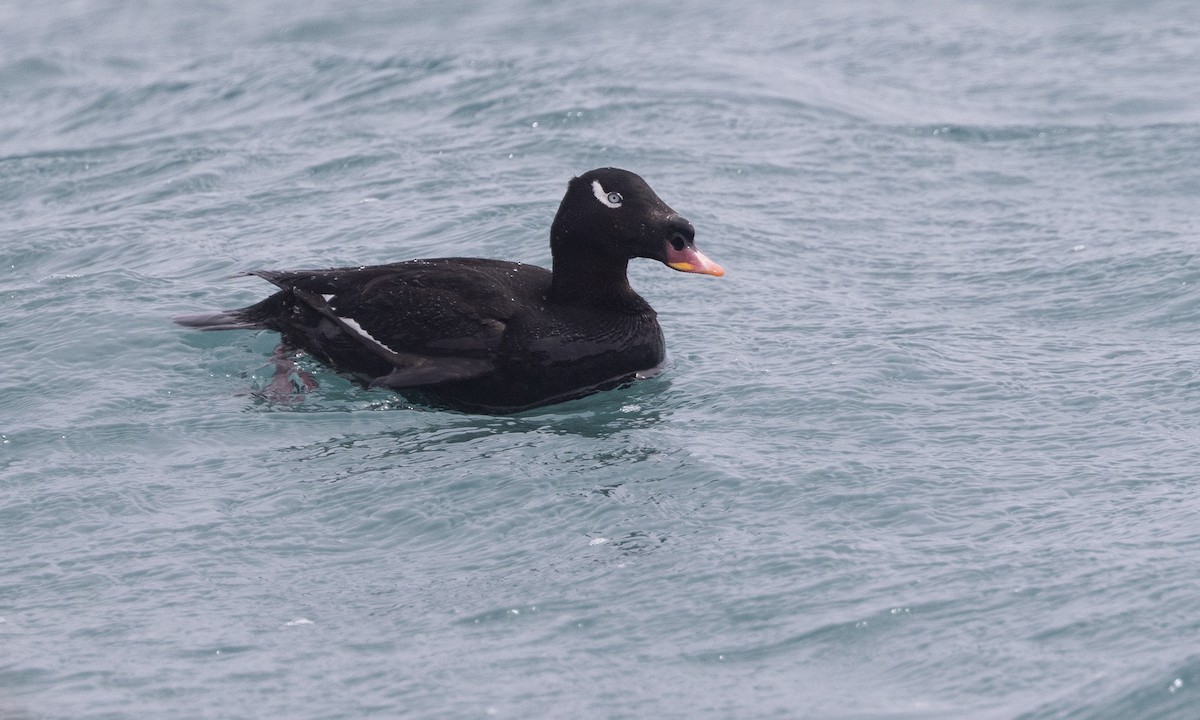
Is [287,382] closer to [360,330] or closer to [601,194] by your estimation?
[360,330]

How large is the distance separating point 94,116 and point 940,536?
9.51 metres

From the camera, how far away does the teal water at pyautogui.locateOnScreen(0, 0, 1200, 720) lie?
15.0ft

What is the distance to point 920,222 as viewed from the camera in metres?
9.31

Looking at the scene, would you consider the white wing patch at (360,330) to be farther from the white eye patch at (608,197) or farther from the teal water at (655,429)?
the white eye patch at (608,197)

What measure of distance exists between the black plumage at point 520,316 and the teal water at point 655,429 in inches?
6.6

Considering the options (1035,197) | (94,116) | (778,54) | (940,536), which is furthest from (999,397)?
(94,116)

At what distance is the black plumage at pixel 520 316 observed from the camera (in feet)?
21.4

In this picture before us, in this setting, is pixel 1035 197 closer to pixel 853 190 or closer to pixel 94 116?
pixel 853 190

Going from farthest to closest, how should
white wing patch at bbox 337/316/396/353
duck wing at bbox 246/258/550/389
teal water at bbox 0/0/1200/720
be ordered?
white wing patch at bbox 337/316/396/353 < duck wing at bbox 246/258/550/389 < teal water at bbox 0/0/1200/720

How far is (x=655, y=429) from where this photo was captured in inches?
252

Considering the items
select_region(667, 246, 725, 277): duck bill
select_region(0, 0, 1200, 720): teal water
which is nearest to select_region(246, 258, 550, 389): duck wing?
select_region(0, 0, 1200, 720): teal water

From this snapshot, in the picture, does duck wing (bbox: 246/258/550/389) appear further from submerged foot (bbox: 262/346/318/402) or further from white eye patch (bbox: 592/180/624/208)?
white eye patch (bbox: 592/180/624/208)

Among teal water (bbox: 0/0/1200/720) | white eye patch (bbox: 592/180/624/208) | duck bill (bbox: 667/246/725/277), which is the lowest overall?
teal water (bbox: 0/0/1200/720)

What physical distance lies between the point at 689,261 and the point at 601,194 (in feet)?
1.66
